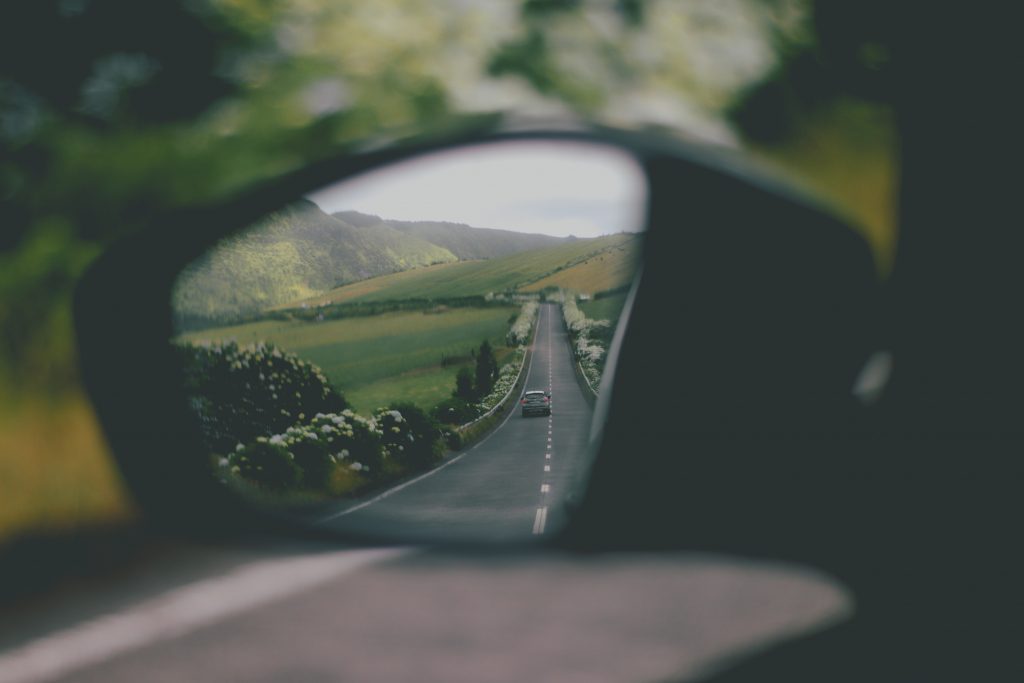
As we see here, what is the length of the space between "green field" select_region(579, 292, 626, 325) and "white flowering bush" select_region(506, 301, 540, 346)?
11 cm

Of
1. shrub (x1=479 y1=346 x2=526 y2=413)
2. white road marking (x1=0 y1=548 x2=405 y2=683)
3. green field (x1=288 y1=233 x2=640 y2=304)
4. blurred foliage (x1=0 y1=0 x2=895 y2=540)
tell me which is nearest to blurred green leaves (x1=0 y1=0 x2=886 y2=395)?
blurred foliage (x1=0 y1=0 x2=895 y2=540)

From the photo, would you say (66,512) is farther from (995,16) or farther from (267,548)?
(995,16)

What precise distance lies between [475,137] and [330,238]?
15.0 inches

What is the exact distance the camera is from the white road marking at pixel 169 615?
2.78m

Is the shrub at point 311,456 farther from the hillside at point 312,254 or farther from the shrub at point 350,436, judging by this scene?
the hillside at point 312,254

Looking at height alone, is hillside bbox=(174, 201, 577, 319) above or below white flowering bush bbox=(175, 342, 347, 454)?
above

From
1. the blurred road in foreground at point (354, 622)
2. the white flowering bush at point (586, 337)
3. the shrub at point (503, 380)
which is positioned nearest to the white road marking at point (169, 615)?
the blurred road in foreground at point (354, 622)

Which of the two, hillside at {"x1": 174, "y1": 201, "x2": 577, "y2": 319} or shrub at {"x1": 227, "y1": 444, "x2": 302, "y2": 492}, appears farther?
shrub at {"x1": 227, "y1": 444, "x2": 302, "y2": 492}

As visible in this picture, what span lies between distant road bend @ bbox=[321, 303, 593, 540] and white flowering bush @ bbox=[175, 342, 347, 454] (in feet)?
0.88

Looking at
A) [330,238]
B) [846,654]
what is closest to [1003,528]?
[846,654]

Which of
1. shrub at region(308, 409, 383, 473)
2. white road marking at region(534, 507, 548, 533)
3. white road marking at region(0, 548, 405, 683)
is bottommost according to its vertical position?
white road marking at region(0, 548, 405, 683)

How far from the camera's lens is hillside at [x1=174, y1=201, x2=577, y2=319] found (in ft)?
5.29

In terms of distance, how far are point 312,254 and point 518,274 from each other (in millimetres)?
436

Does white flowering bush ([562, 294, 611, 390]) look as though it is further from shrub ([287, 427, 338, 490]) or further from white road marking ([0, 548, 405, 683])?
white road marking ([0, 548, 405, 683])
